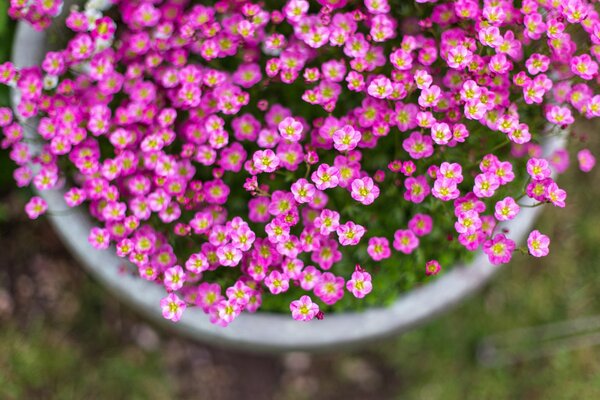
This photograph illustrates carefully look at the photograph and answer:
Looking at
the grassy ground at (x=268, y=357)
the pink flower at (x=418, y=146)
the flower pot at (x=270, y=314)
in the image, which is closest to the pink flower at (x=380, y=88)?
the pink flower at (x=418, y=146)

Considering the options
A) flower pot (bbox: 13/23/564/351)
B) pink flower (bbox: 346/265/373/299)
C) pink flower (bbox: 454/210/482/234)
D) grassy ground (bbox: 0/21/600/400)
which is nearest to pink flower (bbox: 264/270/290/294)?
pink flower (bbox: 346/265/373/299)

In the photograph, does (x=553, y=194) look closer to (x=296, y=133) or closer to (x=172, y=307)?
(x=296, y=133)

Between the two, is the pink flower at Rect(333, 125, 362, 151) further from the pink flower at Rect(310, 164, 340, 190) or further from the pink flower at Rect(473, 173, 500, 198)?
the pink flower at Rect(473, 173, 500, 198)

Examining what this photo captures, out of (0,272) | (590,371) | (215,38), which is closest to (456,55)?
(215,38)

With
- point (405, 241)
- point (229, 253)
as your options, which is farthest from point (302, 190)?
point (405, 241)

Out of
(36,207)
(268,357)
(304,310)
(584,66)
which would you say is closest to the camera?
(304,310)

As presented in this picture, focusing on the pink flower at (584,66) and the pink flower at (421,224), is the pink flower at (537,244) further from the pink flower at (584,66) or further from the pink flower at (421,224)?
the pink flower at (584,66)

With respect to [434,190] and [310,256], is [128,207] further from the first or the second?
[434,190]
